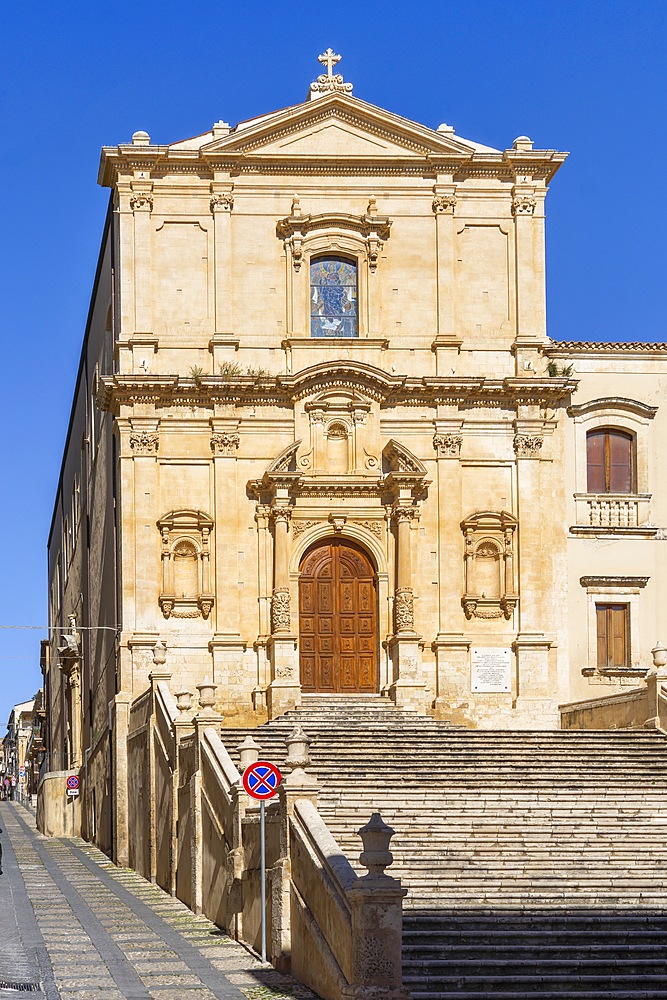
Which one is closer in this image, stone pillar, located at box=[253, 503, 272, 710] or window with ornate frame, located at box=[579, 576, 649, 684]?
stone pillar, located at box=[253, 503, 272, 710]

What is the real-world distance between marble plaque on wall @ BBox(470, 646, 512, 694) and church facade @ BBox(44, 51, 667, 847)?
4 centimetres

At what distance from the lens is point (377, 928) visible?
17.2 metres

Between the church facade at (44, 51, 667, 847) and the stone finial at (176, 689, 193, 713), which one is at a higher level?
the church facade at (44, 51, 667, 847)

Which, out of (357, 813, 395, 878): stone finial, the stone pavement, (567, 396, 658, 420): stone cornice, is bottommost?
the stone pavement

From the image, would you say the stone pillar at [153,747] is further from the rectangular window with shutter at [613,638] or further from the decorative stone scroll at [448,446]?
the rectangular window with shutter at [613,638]

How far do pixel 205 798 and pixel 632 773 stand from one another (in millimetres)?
6772

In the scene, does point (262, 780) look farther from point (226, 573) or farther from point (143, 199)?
point (143, 199)

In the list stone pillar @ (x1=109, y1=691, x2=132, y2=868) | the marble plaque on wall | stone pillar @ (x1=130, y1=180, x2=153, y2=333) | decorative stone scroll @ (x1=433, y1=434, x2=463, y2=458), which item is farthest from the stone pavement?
stone pillar @ (x1=130, y1=180, x2=153, y2=333)

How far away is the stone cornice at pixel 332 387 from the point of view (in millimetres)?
34875

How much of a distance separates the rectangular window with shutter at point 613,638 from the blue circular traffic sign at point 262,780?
1504 cm

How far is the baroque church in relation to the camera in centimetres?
3453

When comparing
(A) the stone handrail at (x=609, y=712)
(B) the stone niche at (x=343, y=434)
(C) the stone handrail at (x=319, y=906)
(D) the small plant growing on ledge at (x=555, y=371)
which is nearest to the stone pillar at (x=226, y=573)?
(B) the stone niche at (x=343, y=434)

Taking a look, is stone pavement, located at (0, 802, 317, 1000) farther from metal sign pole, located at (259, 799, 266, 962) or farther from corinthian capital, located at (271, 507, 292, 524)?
corinthian capital, located at (271, 507, 292, 524)

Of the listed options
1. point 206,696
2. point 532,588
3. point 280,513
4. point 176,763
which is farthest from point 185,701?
point 532,588
